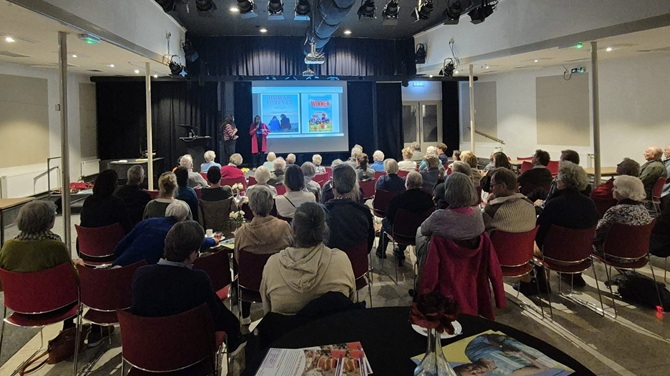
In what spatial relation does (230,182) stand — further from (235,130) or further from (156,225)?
(235,130)

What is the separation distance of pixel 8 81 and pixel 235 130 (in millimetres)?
5362

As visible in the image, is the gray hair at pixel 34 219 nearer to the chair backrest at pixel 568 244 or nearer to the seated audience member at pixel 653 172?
the chair backrest at pixel 568 244

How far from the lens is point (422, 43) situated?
1248 cm

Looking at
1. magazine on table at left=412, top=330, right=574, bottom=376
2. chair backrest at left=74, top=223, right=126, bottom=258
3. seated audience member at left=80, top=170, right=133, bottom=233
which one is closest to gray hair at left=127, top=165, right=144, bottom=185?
seated audience member at left=80, top=170, right=133, bottom=233

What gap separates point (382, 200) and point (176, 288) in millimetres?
4091

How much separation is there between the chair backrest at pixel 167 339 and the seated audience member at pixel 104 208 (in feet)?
7.66

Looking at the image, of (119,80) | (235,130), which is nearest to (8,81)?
(119,80)

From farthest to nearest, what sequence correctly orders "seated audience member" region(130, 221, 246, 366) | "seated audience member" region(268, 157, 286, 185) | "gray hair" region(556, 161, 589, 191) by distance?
"seated audience member" region(268, 157, 286, 185) → "gray hair" region(556, 161, 589, 191) → "seated audience member" region(130, 221, 246, 366)

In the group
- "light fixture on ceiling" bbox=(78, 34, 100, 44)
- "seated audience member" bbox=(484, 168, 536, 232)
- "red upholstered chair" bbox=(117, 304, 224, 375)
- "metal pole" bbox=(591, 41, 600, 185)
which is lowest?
"red upholstered chair" bbox=(117, 304, 224, 375)

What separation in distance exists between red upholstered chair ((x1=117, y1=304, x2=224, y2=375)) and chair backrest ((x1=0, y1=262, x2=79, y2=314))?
1.13 meters

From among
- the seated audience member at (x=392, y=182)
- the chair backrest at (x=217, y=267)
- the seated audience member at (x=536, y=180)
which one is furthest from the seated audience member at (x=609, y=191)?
the chair backrest at (x=217, y=267)

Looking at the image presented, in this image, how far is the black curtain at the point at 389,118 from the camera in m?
14.4

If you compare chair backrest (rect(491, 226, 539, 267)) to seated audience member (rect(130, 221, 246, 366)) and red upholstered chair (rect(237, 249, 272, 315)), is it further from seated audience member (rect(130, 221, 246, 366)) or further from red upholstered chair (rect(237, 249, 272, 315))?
seated audience member (rect(130, 221, 246, 366))

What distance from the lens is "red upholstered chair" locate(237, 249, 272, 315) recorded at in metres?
3.18
